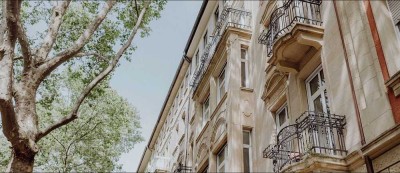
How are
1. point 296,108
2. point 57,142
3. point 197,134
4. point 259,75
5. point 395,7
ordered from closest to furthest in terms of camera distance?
point 395,7 → point 296,108 → point 259,75 → point 197,134 → point 57,142

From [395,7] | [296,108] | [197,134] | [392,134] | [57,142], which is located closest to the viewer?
[392,134]

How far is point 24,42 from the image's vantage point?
810cm

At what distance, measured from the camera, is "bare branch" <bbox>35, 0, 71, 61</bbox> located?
9.25 m

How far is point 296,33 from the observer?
9.79m

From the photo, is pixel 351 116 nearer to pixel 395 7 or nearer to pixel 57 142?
pixel 395 7

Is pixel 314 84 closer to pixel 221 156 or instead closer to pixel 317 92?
pixel 317 92

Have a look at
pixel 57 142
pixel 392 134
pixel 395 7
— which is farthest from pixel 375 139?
pixel 57 142

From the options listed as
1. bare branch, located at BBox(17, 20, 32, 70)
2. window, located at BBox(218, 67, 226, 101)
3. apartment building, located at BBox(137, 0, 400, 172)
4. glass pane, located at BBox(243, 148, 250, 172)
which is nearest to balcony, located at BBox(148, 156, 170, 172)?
apartment building, located at BBox(137, 0, 400, 172)

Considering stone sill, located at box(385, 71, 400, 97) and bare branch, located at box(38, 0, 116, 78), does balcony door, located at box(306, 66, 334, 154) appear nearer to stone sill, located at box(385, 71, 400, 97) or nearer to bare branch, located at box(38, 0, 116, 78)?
stone sill, located at box(385, 71, 400, 97)

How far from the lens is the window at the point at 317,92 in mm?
9648

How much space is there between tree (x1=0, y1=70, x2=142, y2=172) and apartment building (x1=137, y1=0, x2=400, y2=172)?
8.70 m

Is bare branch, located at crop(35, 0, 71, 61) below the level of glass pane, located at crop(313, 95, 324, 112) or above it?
above

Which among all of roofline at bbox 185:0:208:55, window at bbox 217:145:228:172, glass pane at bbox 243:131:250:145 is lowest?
window at bbox 217:145:228:172

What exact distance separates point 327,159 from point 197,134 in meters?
10.7
